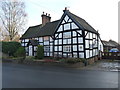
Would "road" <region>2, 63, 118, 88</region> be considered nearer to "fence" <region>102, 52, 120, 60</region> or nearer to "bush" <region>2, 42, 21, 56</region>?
"fence" <region>102, 52, 120, 60</region>

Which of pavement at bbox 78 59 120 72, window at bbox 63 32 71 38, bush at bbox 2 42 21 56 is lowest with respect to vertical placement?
pavement at bbox 78 59 120 72

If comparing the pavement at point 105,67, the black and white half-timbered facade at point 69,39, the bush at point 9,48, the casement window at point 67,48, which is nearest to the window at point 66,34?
the black and white half-timbered facade at point 69,39

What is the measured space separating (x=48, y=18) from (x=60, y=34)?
8.23 m

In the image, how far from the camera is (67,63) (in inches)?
536

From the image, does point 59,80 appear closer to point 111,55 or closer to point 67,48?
point 67,48

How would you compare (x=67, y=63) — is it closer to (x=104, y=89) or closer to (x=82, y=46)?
(x=82, y=46)

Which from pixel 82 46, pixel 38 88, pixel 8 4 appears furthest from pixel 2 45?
pixel 38 88

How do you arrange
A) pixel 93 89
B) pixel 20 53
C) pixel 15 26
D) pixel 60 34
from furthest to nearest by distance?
pixel 15 26 → pixel 20 53 → pixel 60 34 → pixel 93 89

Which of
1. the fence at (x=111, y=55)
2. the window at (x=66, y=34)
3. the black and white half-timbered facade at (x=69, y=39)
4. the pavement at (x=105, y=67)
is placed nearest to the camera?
the pavement at (x=105, y=67)

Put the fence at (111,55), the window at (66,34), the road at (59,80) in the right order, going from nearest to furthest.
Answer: the road at (59,80), the window at (66,34), the fence at (111,55)

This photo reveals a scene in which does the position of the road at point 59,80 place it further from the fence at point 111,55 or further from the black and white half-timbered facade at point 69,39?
the fence at point 111,55

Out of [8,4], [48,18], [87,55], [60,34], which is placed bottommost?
[87,55]

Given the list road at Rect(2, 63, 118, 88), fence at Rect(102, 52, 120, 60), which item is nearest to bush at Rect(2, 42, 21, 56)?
road at Rect(2, 63, 118, 88)

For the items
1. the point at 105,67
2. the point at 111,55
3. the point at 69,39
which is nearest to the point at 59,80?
the point at 105,67
